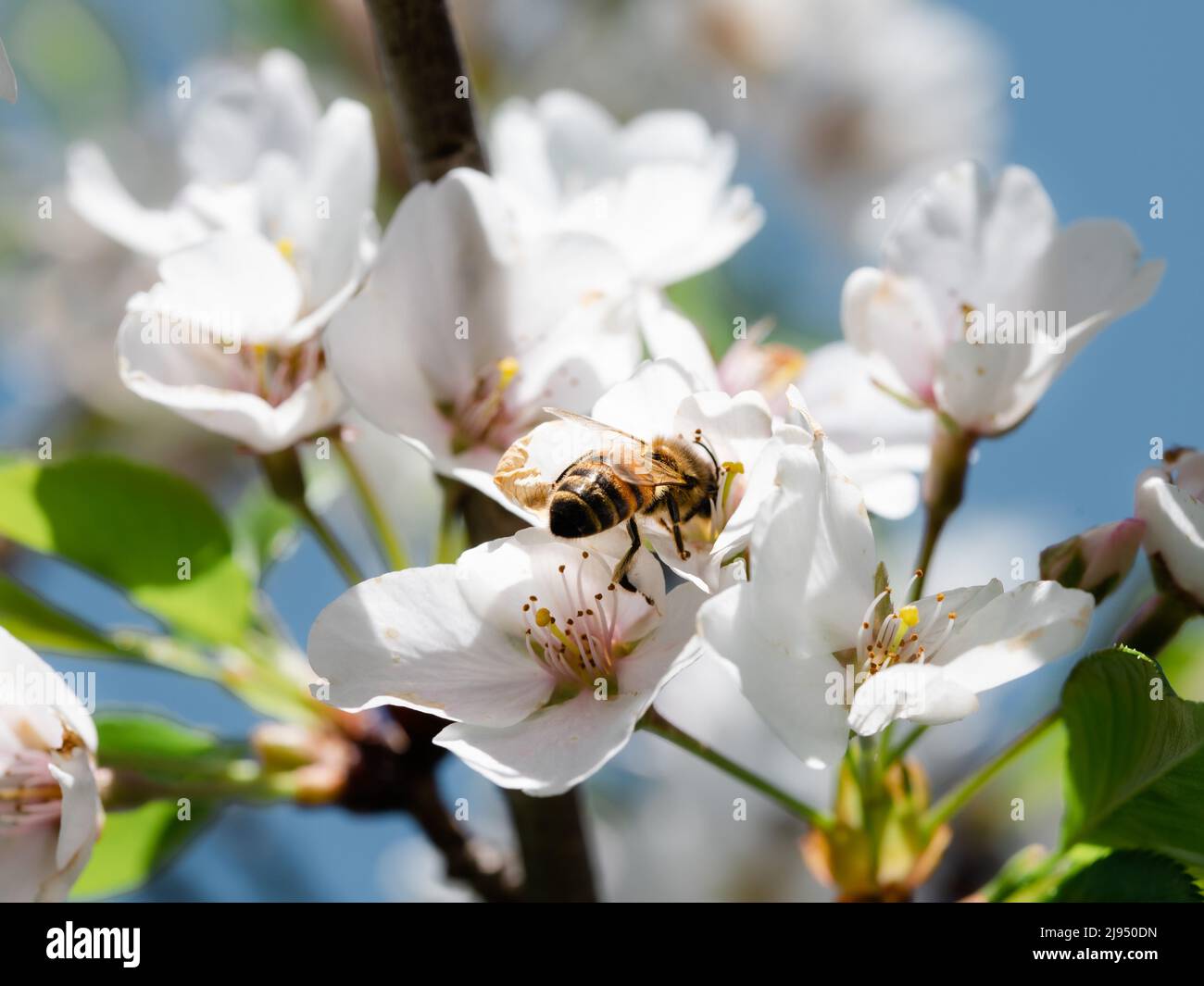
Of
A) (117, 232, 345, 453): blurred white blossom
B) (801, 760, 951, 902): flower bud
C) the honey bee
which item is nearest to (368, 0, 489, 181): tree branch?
(117, 232, 345, 453): blurred white blossom

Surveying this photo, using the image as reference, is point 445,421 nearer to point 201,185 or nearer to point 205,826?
point 201,185

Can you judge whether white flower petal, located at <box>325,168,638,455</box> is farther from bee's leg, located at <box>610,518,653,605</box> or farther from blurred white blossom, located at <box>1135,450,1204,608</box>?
blurred white blossom, located at <box>1135,450,1204,608</box>

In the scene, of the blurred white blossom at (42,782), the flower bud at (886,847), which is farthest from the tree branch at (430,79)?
the flower bud at (886,847)

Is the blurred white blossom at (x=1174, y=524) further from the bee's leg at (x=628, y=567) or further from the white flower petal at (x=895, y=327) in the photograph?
the bee's leg at (x=628, y=567)

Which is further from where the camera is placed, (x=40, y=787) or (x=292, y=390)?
(x=292, y=390)

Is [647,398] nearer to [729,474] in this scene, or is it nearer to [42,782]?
[729,474]
